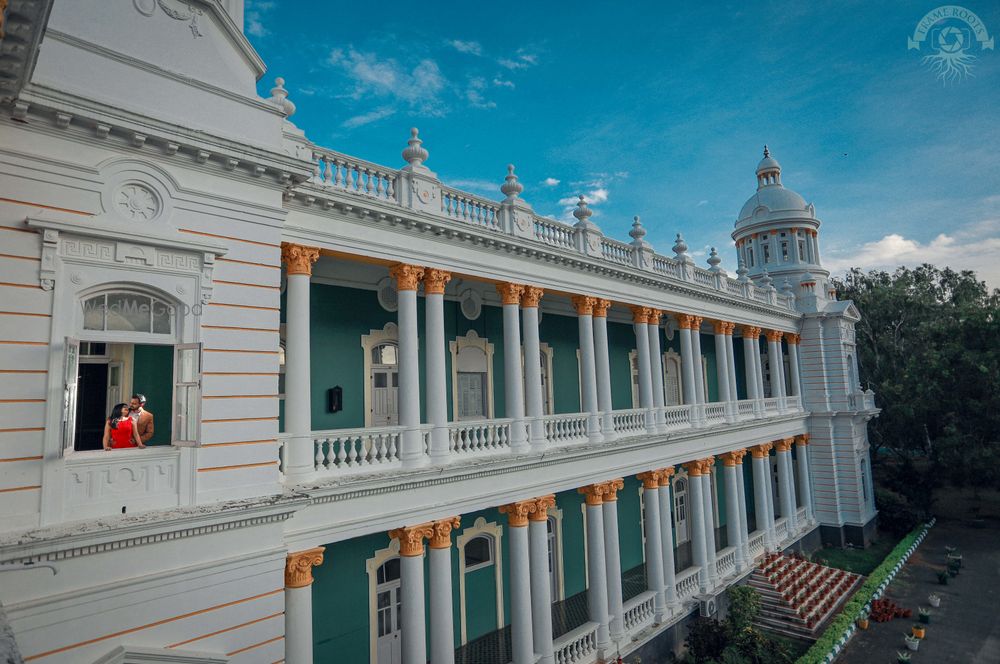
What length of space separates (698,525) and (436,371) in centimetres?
1055

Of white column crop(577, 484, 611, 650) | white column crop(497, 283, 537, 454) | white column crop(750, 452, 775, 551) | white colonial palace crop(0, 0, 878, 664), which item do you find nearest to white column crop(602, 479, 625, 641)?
white colonial palace crop(0, 0, 878, 664)

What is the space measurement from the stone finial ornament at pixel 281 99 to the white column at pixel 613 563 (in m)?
10.5

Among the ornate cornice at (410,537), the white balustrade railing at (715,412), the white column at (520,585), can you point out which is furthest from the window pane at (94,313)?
the white balustrade railing at (715,412)

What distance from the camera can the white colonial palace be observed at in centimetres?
576

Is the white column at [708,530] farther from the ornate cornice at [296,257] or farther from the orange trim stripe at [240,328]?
the orange trim stripe at [240,328]

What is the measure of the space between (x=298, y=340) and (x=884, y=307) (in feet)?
113

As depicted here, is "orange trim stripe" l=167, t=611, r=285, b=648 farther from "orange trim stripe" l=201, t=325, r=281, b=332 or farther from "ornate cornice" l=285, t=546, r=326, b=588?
"orange trim stripe" l=201, t=325, r=281, b=332

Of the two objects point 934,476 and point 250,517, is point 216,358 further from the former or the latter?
point 934,476

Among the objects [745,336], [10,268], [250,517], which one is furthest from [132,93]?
[745,336]

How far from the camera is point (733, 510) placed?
1823 centimetres

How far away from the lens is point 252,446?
23.0ft

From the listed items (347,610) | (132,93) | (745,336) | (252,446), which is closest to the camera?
(132,93)

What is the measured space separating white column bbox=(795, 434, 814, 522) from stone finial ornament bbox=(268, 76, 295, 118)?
77.4 feet

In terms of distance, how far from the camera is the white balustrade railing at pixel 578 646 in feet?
39.2
